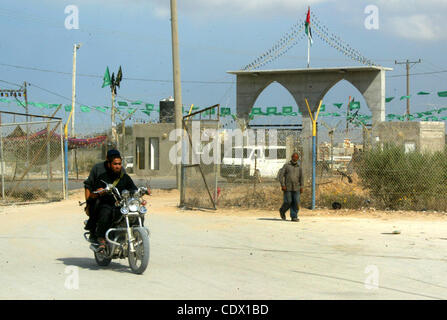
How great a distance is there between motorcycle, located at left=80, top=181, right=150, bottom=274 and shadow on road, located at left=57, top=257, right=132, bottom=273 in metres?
0.21

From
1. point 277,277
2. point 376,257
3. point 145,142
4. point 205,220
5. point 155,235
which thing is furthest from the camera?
point 145,142

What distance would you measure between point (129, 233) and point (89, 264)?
129cm

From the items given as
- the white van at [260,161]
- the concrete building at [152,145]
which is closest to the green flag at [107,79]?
the concrete building at [152,145]

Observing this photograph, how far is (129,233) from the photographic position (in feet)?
28.5

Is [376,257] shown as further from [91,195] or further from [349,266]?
[91,195]

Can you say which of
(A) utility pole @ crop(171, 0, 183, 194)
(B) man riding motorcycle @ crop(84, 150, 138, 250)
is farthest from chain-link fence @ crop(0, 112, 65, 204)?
(B) man riding motorcycle @ crop(84, 150, 138, 250)

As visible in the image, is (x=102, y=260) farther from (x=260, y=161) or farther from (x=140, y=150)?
(x=140, y=150)

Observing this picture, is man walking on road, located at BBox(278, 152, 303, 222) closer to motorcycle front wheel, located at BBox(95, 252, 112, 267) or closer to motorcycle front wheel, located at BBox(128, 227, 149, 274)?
motorcycle front wheel, located at BBox(95, 252, 112, 267)

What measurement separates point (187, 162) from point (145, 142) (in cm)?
2135

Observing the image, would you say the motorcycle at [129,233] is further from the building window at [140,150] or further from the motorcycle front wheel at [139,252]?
the building window at [140,150]

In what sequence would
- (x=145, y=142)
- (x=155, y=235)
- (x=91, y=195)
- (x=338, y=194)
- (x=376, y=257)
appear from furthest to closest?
1. (x=145, y=142)
2. (x=338, y=194)
3. (x=155, y=235)
4. (x=376, y=257)
5. (x=91, y=195)

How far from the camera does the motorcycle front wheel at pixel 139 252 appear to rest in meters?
8.36
